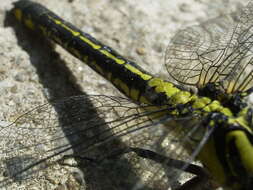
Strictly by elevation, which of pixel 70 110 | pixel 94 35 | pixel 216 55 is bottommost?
pixel 70 110

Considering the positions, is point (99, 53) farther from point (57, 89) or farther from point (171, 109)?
point (171, 109)

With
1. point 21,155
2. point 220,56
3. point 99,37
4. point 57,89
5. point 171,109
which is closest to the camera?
point 21,155

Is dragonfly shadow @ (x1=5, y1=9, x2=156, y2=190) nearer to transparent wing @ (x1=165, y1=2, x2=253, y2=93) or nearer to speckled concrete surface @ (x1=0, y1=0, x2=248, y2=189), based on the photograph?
speckled concrete surface @ (x1=0, y1=0, x2=248, y2=189)

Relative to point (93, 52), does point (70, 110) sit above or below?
below

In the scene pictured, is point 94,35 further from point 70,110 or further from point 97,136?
point 97,136

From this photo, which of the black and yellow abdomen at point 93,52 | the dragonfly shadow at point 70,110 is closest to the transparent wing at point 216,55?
the black and yellow abdomen at point 93,52

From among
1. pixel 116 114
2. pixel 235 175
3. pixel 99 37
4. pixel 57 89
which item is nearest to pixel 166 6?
pixel 99 37

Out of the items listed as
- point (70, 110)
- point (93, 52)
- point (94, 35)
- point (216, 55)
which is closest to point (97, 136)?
point (70, 110)

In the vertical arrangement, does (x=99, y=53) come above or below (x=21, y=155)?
above

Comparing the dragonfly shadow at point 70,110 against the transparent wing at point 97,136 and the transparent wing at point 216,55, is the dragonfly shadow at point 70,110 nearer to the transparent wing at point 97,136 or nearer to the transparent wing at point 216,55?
the transparent wing at point 97,136
